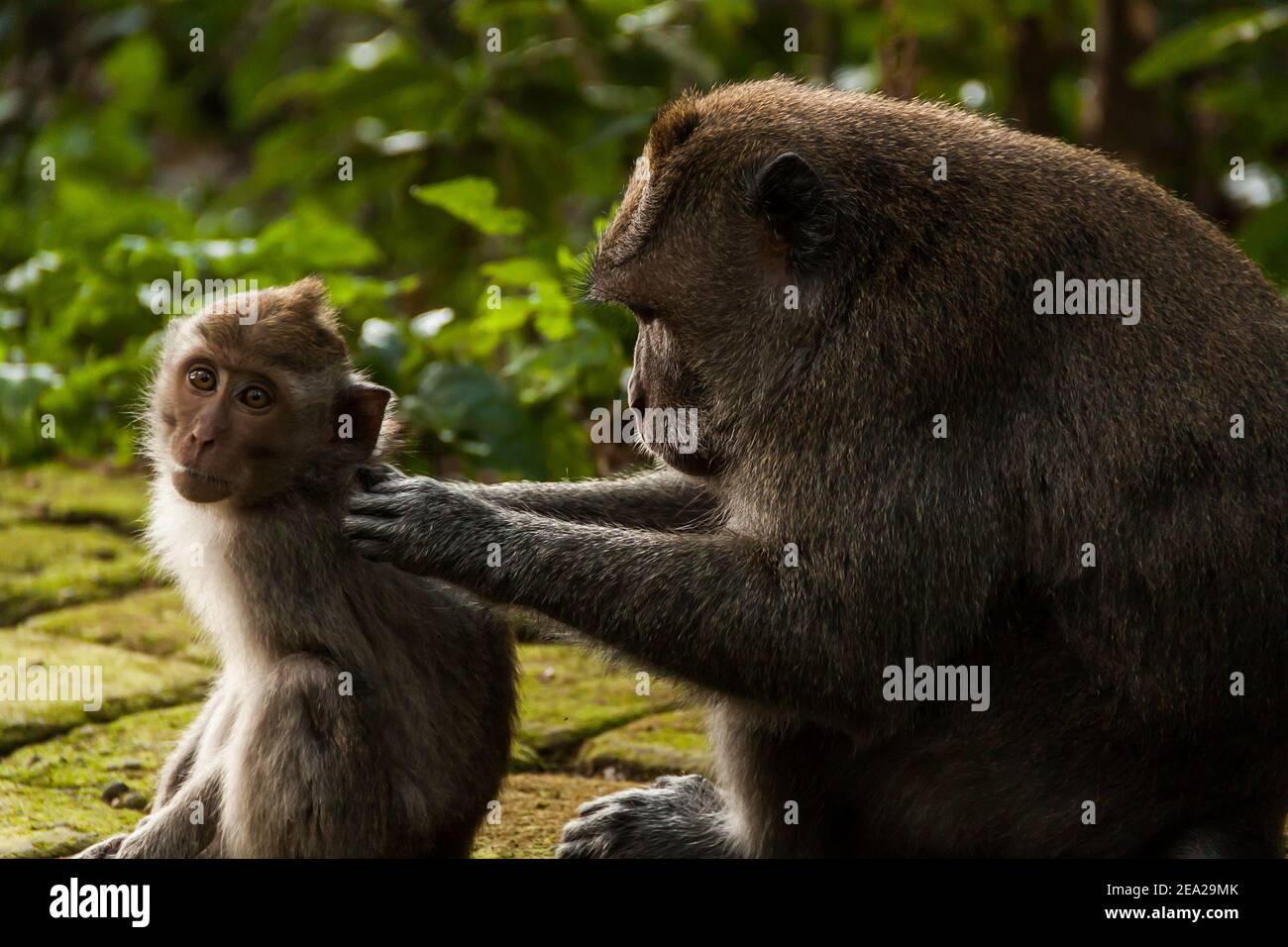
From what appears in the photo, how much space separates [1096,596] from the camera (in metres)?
3.86

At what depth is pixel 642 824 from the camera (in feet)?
15.5

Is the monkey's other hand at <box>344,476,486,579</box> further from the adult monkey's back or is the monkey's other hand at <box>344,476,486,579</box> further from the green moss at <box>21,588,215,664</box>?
the green moss at <box>21,588,215,664</box>

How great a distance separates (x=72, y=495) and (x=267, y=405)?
442 cm

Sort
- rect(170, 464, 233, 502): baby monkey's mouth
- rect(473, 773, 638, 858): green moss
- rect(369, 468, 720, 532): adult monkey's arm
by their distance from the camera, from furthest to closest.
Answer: rect(369, 468, 720, 532): adult monkey's arm, rect(473, 773, 638, 858): green moss, rect(170, 464, 233, 502): baby monkey's mouth

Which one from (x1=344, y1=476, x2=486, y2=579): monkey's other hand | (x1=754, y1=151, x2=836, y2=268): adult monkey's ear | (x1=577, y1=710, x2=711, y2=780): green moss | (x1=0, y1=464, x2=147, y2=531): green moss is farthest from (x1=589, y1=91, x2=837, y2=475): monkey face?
(x1=0, y1=464, x2=147, y2=531): green moss

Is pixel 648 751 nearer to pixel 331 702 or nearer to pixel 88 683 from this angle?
pixel 331 702

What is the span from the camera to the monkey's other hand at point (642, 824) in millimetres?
4641

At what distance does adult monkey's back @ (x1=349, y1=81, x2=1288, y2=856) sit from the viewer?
3838 millimetres

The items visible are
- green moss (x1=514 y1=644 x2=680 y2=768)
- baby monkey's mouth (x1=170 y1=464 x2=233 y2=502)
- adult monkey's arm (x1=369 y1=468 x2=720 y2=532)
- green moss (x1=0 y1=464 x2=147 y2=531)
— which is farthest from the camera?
green moss (x1=0 y1=464 x2=147 y2=531)

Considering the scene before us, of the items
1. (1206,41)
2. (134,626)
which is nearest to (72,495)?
(134,626)

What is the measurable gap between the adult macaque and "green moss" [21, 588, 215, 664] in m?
1.84

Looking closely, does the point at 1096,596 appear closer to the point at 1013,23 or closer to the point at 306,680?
the point at 306,680
